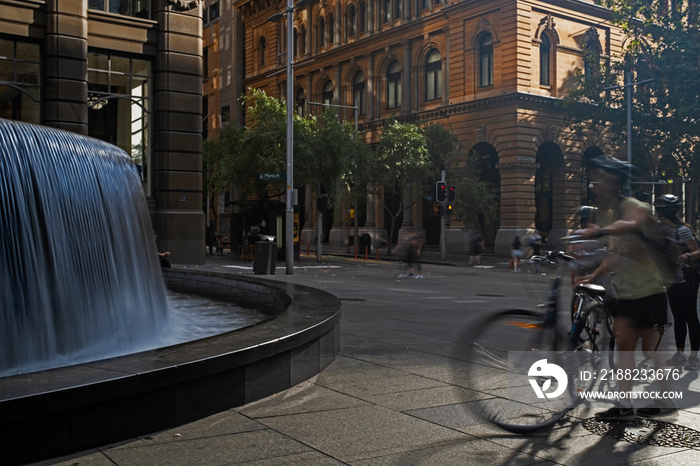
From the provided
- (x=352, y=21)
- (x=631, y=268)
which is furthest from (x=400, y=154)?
(x=631, y=268)

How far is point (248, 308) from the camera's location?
35.3ft

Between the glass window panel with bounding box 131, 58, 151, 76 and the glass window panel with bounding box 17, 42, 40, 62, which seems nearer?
the glass window panel with bounding box 17, 42, 40, 62

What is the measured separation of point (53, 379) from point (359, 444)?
197 cm

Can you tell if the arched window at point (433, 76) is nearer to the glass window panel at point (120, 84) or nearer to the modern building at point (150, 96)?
the modern building at point (150, 96)

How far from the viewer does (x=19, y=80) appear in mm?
22641

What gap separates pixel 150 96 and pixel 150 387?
22.0m

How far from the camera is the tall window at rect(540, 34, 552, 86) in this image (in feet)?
132

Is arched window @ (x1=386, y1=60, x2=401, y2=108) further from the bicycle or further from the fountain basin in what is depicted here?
the bicycle

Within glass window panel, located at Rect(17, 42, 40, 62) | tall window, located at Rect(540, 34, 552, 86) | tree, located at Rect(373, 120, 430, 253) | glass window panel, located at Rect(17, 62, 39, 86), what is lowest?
tree, located at Rect(373, 120, 430, 253)

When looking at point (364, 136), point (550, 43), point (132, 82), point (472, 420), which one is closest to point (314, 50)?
point (364, 136)

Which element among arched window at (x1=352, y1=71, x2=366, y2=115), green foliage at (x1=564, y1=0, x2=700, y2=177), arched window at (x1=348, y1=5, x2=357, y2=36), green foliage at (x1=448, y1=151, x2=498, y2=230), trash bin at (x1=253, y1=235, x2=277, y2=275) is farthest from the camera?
A: arched window at (x1=348, y1=5, x2=357, y2=36)

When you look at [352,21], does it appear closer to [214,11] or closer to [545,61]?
[545,61]

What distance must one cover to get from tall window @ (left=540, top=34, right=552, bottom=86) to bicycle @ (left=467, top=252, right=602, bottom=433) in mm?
37138

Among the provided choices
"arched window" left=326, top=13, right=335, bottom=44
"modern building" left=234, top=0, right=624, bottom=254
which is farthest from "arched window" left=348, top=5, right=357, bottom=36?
"arched window" left=326, top=13, right=335, bottom=44
